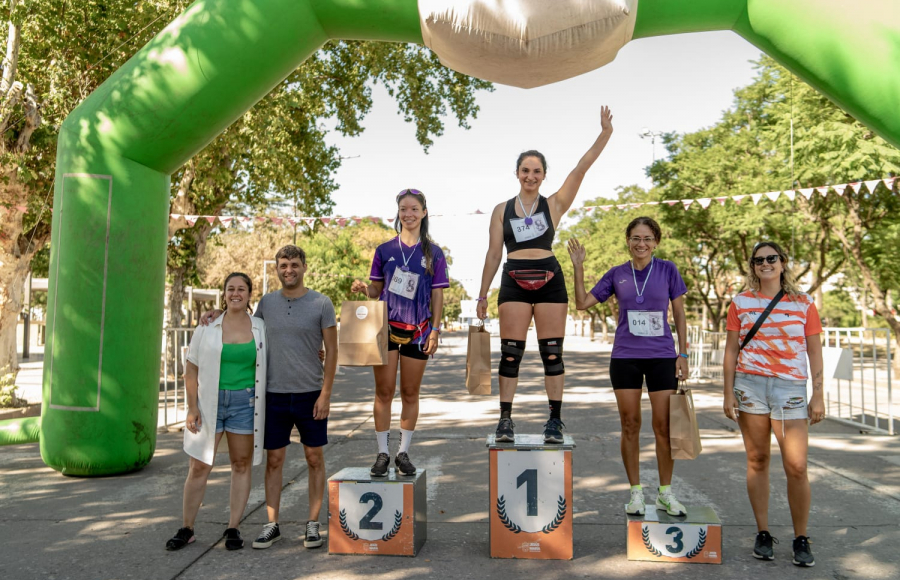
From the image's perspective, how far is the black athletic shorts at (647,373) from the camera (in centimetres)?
496

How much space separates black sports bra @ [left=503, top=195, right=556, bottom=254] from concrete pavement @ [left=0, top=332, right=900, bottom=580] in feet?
6.91

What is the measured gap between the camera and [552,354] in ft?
17.2

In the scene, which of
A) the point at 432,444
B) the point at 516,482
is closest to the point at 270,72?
the point at 516,482

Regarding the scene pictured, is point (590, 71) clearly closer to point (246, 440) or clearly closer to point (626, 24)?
point (626, 24)

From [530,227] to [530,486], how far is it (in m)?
→ 1.84

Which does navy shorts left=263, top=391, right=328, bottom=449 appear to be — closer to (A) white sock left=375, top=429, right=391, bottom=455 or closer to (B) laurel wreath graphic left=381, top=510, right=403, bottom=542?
(A) white sock left=375, top=429, right=391, bottom=455

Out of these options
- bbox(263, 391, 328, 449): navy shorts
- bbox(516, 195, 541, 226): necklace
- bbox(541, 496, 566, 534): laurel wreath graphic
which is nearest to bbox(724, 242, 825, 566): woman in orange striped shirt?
bbox(541, 496, 566, 534): laurel wreath graphic

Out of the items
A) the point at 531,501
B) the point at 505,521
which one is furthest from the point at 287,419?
the point at 531,501

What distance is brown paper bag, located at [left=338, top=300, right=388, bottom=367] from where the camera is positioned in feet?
16.1

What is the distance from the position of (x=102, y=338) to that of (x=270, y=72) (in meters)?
2.91

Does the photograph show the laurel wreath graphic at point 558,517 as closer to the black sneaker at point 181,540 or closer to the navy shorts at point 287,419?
the navy shorts at point 287,419

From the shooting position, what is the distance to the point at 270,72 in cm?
644

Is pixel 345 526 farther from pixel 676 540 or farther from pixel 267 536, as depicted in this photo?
pixel 676 540

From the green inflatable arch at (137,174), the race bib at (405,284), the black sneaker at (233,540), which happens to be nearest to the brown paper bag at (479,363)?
the race bib at (405,284)
